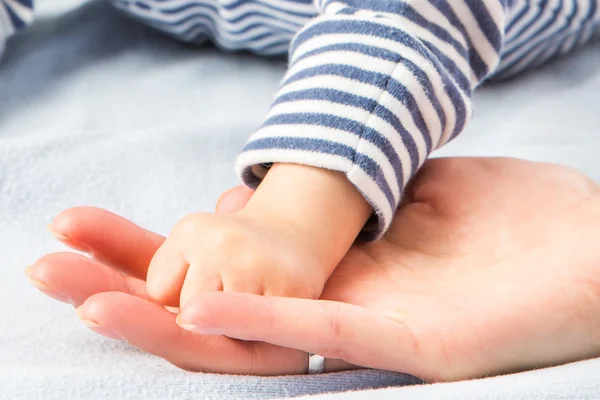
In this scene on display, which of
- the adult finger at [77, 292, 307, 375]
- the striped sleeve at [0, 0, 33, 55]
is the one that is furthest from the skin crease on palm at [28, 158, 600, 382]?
the striped sleeve at [0, 0, 33, 55]

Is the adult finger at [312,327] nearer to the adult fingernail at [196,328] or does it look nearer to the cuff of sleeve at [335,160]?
the adult fingernail at [196,328]

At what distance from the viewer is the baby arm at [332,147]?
434 mm

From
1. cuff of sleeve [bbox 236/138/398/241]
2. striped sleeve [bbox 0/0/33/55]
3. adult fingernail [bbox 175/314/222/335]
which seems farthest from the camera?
striped sleeve [bbox 0/0/33/55]

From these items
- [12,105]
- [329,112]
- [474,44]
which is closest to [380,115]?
[329,112]

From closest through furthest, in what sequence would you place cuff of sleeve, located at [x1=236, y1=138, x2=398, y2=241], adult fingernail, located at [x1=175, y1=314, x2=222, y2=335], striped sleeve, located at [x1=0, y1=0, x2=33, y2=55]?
adult fingernail, located at [x1=175, y1=314, x2=222, y2=335]
cuff of sleeve, located at [x1=236, y1=138, x2=398, y2=241]
striped sleeve, located at [x1=0, y1=0, x2=33, y2=55]

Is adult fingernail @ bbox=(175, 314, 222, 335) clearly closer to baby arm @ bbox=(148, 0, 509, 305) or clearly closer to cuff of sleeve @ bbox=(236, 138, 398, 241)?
baby arm @ bbox=(148, 0, 509, 305)

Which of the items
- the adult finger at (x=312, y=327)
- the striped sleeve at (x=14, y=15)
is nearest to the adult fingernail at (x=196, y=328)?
the adult finger at (x=312, y=327)

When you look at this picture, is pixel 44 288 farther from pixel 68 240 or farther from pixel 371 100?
pixel 371 100

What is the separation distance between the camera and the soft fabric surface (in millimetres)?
393

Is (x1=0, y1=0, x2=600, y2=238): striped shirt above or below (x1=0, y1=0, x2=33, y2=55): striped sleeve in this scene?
above

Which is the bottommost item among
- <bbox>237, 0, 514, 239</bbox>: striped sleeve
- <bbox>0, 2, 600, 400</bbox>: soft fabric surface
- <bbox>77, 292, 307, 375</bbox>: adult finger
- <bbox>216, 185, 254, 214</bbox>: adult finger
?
<bbox>0, 2, 600, 400</bbox>: soft fabric surface

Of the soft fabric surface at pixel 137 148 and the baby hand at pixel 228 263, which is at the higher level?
the baby hand at pixel 228 263

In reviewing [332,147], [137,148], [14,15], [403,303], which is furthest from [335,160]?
[14,15]

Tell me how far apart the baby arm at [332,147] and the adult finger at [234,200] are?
15 millimetres
